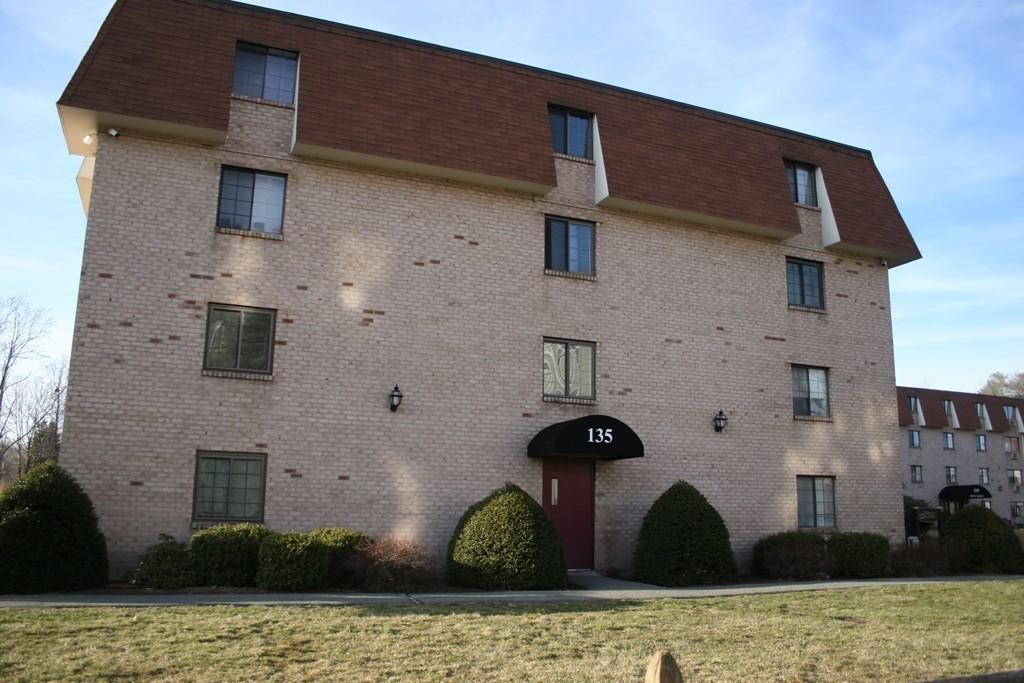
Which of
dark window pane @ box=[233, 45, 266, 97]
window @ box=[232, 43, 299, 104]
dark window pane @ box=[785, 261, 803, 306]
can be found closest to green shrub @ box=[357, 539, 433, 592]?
window @ box=[232, 43, 299, 104]

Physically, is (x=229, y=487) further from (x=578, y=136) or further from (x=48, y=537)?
(x=578, y=136)

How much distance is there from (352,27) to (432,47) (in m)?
1.62

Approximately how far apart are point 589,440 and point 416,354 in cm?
363

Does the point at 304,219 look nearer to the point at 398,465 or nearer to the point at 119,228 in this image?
the point at 119,228

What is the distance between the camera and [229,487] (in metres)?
14.4

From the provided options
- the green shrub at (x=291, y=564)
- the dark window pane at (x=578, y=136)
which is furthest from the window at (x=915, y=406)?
the green shrub at (x=291, y=564)

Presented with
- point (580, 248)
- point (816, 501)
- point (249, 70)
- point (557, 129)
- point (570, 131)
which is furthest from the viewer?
point (816, 501)

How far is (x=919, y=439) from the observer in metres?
58.4

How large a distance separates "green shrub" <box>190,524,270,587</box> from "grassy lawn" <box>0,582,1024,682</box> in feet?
8.56

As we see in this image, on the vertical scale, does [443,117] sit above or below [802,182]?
below

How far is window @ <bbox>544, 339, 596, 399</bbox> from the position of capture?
1709 centimetres

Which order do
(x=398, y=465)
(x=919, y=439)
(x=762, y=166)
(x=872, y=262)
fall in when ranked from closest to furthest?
(x=398, y=465) < (x=762, y=166) < (x=872, y=262) < (x=919, y=439)

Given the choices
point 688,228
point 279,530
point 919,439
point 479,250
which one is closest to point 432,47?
point 479,250

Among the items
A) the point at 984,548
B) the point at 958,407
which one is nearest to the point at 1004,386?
the point at 958,407
